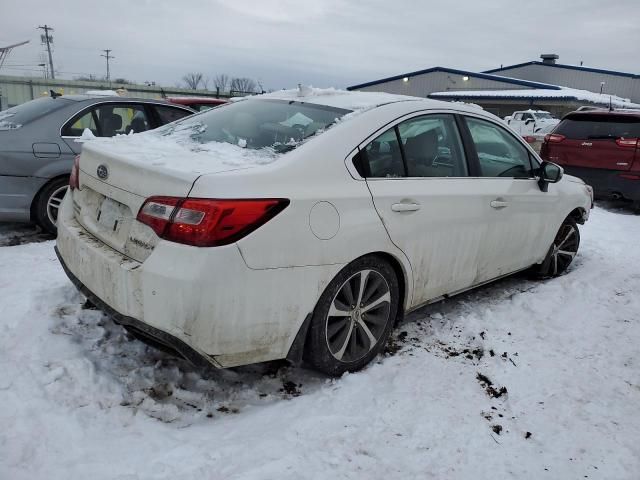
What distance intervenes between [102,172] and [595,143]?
7.65 metres

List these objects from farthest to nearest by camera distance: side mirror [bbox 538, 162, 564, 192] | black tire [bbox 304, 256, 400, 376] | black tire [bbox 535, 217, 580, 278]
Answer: black tire [bbox 535, 217, 580, 278] → side mirror [bbox 538, 162, 564, 192] → black tire [bbox 304, 256, 400, 376]

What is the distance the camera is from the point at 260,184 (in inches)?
93.3

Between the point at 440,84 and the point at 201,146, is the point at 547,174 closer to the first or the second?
the point at 201,146

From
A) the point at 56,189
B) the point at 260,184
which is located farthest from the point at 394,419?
the point at 56,189

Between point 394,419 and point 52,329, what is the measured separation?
2.16 metres

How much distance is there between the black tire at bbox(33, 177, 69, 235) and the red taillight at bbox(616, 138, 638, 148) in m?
7.62

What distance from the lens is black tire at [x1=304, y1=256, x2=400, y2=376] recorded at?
106 inches

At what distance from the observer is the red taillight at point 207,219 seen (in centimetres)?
224

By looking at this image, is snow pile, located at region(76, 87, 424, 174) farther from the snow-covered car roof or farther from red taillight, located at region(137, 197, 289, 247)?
red taillight, located at region(137, 197, 289, 247)

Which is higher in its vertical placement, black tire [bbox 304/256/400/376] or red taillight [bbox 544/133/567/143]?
red taillight [bbox 544/133/567/143]

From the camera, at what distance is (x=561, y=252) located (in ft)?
15.9

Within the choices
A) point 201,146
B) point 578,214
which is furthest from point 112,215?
point 578,214

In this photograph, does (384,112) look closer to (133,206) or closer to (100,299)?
(133,206)

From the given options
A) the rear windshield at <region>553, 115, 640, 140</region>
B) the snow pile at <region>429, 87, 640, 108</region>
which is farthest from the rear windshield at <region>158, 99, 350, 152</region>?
the snow pile at <region>429, 87, 640, 108</region>
